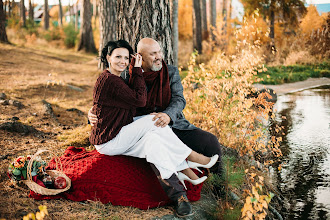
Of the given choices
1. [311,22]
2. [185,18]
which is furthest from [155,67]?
[185,18]

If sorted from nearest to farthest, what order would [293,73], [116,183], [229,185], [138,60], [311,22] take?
1. [116,183]
2. [138,60]
3. [229,185]
4. [293,73]
5. [311,22]

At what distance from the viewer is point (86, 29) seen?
17.5m

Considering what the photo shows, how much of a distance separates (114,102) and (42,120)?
9.40ft

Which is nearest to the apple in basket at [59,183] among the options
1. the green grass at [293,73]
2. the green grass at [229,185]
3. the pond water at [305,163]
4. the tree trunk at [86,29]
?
the green grass at [229,185]

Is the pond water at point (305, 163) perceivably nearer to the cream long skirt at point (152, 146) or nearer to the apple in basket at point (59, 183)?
the cream long skirt at point (152, 146)

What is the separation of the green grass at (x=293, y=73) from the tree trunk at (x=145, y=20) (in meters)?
8.00

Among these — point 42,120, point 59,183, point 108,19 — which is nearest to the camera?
point 59,183

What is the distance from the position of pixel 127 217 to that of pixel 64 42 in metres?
19.1

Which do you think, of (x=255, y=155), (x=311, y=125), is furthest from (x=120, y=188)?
(x=311, y=125)

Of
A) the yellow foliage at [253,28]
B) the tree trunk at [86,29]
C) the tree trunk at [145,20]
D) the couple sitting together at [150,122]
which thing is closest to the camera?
the couple sitting together at [150,122]

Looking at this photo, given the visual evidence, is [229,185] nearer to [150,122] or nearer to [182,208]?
[182,208]

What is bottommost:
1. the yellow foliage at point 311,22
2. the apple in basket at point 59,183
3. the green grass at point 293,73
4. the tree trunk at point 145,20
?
the apple in basket at point 59,183

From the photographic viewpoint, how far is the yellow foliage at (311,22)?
1658 centimetres

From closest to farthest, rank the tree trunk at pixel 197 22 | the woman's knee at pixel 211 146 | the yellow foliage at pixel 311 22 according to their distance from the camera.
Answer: the woman's knee at pixel 211 146
the tree trunk at pixel 197 22
the yellow foliage at pixel 311 22
